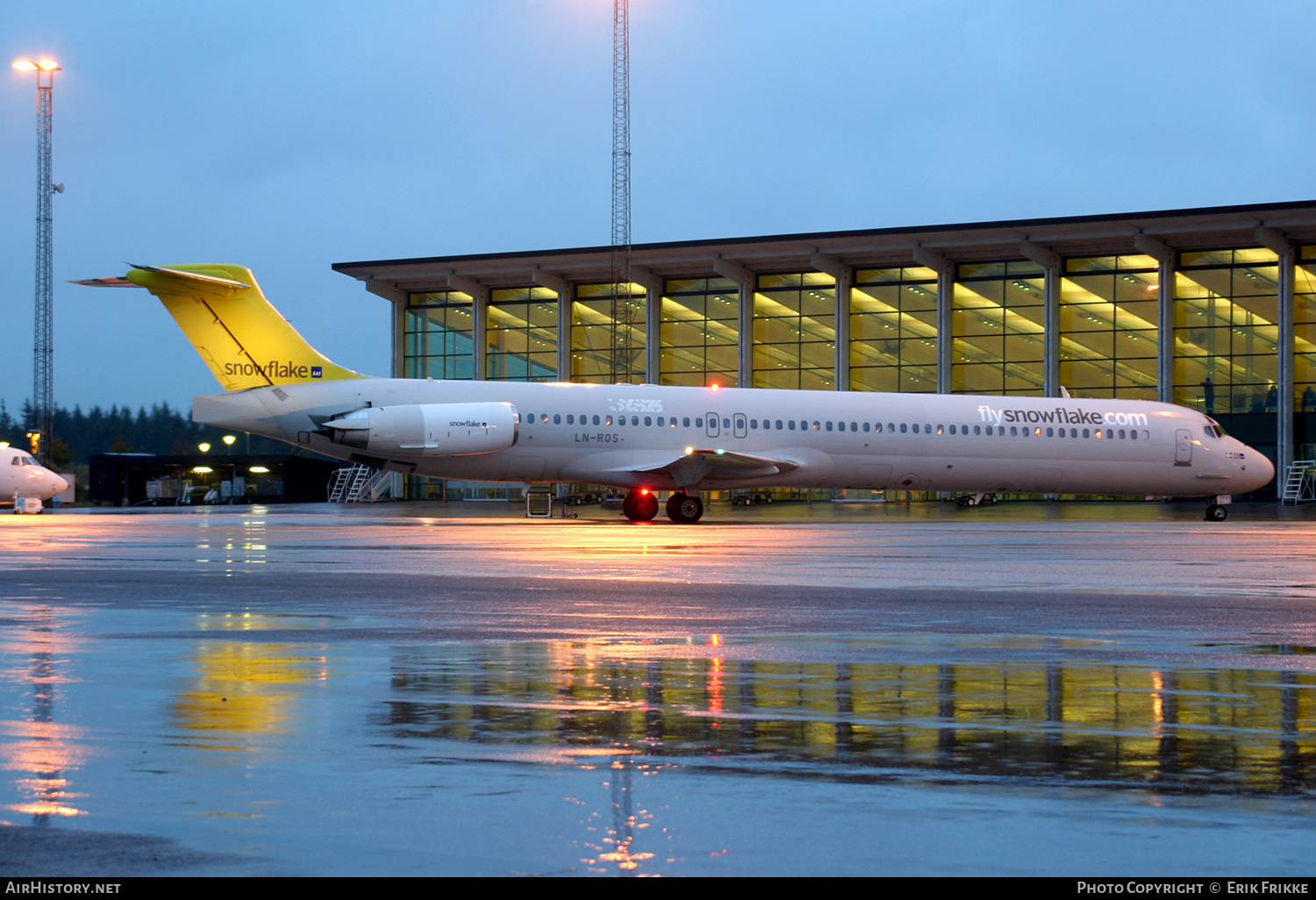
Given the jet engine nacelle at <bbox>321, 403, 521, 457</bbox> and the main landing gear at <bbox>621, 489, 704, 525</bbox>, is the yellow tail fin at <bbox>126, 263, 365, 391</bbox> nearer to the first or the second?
the jet engine nacelle at <bbox>321, 403, 521, 457</bbox>

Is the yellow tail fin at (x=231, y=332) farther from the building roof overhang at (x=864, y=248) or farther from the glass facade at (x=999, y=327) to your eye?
the glass facade at (x=999, y=327)

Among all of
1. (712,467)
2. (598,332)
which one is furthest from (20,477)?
(598,332)

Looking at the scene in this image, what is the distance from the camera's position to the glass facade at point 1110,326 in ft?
194

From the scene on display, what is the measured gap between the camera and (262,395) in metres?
32.4

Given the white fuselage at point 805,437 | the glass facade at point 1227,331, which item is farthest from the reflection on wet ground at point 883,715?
the glass facade at point 1227,331

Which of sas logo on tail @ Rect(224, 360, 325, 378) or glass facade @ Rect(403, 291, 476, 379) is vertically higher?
glass facade @ Rect(403, 291, 476, 379)

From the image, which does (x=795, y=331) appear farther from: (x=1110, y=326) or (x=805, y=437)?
(x=805, y=437)

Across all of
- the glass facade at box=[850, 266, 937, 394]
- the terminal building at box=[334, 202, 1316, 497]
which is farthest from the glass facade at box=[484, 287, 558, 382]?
the glass facade at box=[850, 266, 937, 394]

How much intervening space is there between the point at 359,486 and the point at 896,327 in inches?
997

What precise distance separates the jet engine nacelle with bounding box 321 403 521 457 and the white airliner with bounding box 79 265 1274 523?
0.12ft

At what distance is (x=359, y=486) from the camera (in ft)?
215

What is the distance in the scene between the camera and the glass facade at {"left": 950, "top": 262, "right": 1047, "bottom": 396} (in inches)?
2399

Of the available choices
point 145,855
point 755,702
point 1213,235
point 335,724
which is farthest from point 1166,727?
point 1213,235
